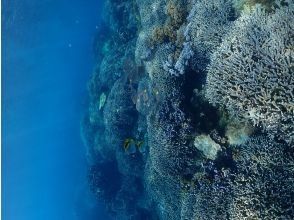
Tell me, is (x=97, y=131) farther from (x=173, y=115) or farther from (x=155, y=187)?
(x=173, y=115)

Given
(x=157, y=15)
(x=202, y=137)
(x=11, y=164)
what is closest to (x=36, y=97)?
(x=11, y=164)

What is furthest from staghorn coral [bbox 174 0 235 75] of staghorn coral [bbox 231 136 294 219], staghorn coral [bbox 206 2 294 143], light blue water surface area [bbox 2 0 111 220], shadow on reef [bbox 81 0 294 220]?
light blue water surface area [bbox 2 0 111 220]

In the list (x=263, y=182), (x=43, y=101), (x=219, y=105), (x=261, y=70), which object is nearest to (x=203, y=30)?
(x=219, y=105)

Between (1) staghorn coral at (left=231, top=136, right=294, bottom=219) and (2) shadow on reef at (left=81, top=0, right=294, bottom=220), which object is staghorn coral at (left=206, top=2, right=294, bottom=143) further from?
(1) staghorn coral at (left=231, top=136, right=294, bottom=219)

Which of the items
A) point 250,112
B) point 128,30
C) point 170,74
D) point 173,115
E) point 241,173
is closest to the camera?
point 250,112

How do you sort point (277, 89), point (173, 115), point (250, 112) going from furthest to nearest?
1. point (173, 115)
2. point (250, 112)
3. point (277, 89)

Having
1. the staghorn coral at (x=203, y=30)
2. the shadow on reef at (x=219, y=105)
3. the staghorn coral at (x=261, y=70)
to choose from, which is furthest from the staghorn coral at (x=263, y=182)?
the staghorn coral at (x=203, y=30)

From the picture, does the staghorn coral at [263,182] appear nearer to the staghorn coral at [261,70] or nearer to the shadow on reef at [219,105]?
the shadow on reef at [219,105]
